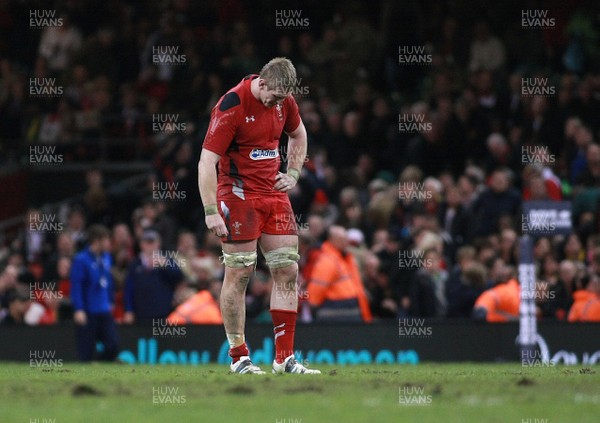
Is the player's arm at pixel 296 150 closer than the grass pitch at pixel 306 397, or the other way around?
the grass pitch at pixel 306 397

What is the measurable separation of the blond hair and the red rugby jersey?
323 millimetres

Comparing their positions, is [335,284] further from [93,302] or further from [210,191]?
[210,191]

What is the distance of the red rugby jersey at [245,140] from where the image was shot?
35.6 feet

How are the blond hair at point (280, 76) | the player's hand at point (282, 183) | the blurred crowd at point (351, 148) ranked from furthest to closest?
the blurred crowd at point (351, 148), the player's hand at point (282, 183), the blond hair at point (280, 76)

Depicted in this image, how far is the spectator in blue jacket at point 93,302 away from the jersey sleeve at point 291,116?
620 cm

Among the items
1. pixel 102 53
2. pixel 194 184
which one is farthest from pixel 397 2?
pixel 102 53

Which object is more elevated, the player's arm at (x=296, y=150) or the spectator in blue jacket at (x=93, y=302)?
the player's arm at (x=296, y=150)

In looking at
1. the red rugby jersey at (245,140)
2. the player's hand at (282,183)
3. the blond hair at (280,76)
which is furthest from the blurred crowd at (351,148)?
the blond hair at (280,76)

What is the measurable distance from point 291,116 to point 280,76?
2.65 feet

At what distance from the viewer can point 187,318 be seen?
17281 mm

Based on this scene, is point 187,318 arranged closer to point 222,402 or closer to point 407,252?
point 407,252

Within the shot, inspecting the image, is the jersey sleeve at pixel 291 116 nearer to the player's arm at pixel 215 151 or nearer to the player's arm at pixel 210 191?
the player's arm at pixel 215 151

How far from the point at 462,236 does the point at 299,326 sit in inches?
130

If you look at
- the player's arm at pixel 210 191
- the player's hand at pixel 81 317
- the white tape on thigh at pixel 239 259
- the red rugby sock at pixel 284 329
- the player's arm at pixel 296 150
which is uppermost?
the player's arm at pixel 296 150
